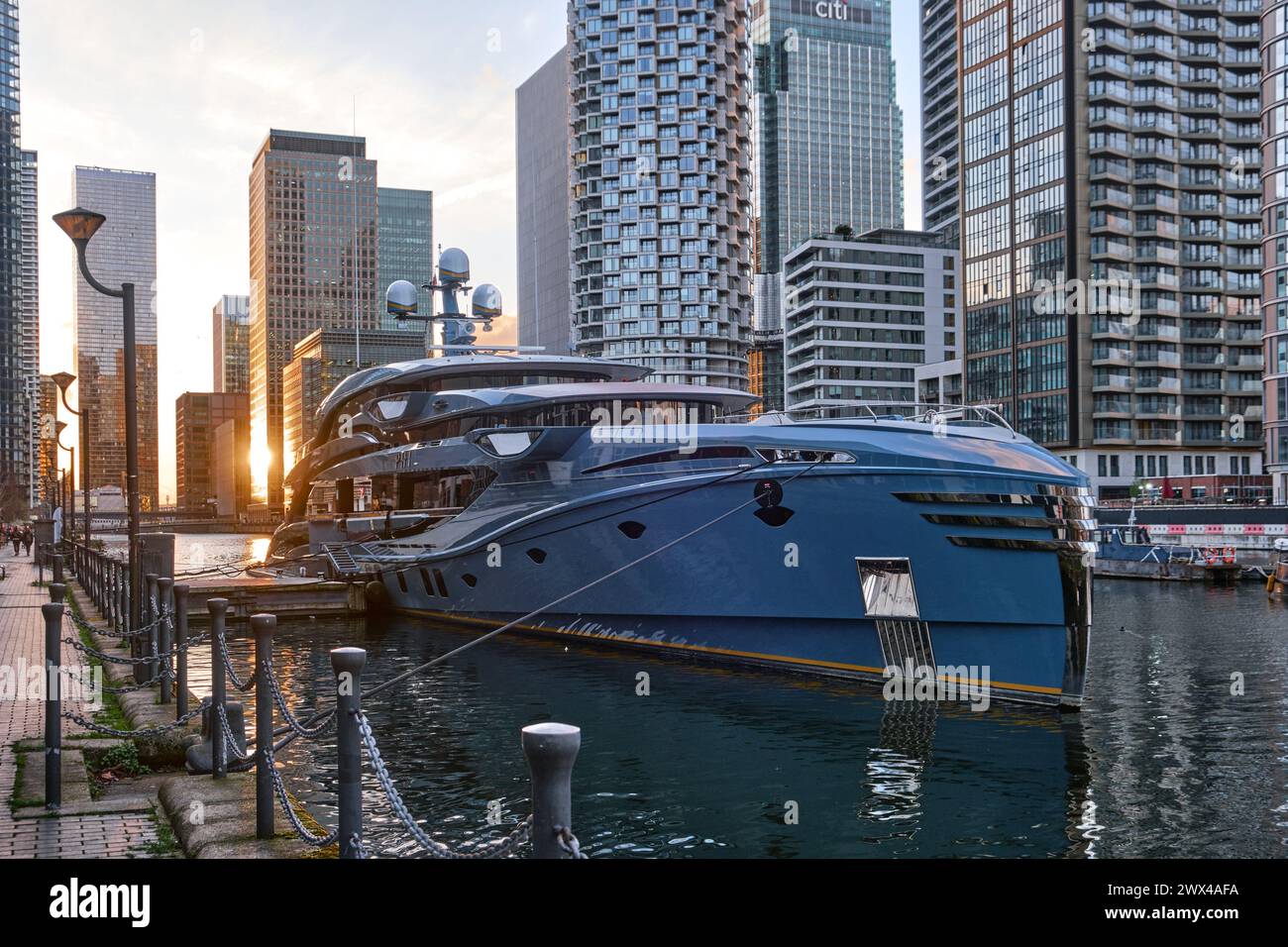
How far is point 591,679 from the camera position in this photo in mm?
20656

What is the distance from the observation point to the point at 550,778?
462 centimetres

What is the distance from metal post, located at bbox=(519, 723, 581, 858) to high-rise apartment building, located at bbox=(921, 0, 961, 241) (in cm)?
14873

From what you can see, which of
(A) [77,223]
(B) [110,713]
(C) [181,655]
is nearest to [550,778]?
(C) [181,655]

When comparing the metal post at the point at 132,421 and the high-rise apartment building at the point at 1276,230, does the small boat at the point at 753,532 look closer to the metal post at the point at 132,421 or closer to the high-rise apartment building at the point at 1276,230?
the metal post at the point at 132,421

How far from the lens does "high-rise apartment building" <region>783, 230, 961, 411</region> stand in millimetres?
128125

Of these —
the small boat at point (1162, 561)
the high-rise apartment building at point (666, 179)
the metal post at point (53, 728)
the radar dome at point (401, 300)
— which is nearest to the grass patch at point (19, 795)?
the metal post at point (53, 728)

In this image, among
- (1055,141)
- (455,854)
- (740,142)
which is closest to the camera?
(455,854)

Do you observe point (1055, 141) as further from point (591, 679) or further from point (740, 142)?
point (591, 679)

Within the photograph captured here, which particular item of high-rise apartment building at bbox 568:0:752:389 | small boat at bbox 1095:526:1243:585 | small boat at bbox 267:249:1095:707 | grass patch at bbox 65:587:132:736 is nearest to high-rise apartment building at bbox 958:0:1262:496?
high-rise apartment building at bbox 568:0:752:389

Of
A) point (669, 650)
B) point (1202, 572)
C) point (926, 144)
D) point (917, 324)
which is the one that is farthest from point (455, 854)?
point (926, 144)

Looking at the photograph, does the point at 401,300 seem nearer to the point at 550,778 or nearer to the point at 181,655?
the point at 181,655

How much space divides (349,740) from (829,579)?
13886 mm
